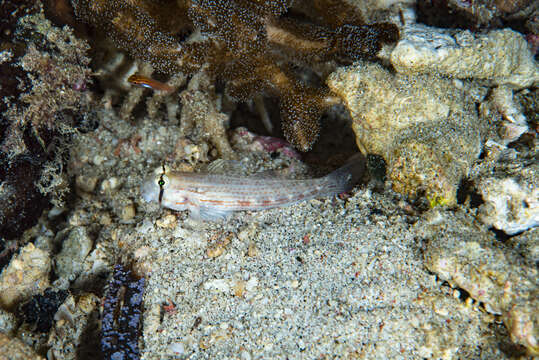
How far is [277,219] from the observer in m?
3.60

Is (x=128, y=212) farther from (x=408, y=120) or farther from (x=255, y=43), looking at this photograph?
(x=408, y=120)

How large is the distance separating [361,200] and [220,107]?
2409 millimetres

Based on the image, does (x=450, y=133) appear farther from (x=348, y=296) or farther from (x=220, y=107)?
(x=220, y=107)

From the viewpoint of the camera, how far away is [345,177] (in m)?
3.75

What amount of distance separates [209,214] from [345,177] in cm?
153

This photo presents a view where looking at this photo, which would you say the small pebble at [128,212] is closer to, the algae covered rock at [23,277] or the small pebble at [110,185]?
the small pebble at [110,185]

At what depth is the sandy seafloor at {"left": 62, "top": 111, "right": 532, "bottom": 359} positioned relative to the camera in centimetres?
267

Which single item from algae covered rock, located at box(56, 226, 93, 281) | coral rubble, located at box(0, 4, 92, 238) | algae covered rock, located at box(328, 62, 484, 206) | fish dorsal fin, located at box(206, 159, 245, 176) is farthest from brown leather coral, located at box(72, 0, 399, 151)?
algae covered rock, located at box(56, 226, 93, 281)

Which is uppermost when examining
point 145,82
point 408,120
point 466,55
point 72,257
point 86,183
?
point 466,55

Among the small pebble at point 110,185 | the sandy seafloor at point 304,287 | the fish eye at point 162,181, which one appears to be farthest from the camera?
the small pebble at point 110,185

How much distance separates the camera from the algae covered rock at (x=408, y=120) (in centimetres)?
317

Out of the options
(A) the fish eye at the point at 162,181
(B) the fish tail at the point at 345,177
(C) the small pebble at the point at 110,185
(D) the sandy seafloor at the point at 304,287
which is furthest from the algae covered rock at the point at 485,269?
(C) the small pebble at the point at 110,185

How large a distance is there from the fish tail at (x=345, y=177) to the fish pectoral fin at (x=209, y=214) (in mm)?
1183

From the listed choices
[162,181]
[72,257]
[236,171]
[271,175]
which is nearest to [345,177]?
[271,175]
